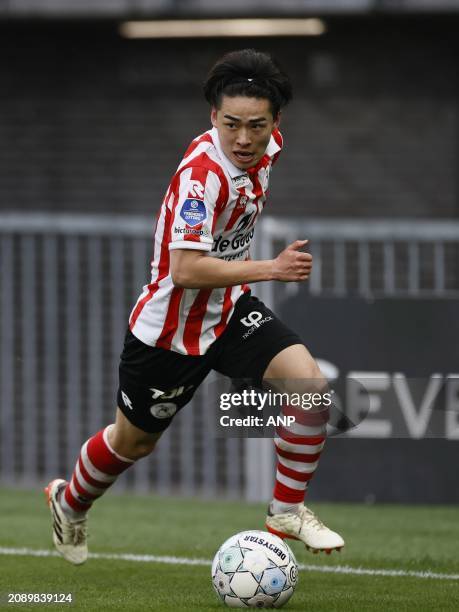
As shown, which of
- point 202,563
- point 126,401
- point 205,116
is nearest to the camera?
point 126,401

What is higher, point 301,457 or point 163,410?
point 163,410

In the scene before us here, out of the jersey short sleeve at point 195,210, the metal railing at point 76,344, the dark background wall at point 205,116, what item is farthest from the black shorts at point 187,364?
the dark background wall at point 205,116

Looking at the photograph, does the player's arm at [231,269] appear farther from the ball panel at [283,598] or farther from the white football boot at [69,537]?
the white football boot at [69,537]

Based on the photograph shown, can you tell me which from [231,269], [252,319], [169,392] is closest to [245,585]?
[169,392]

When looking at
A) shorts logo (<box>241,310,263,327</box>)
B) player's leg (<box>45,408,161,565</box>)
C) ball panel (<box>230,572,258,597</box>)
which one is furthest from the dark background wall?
ball panel (<box>230,572,258,597</box>)

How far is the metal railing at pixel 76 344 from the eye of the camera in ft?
35.8

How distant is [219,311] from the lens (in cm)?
653

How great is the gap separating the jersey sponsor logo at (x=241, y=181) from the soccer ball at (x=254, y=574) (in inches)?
59.4

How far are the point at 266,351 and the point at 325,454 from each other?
390cm

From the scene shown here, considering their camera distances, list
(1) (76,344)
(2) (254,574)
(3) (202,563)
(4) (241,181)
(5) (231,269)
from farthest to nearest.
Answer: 1. (1) (76,344)
2. (3) (202,563)
3. (4) (241,181)
4. (5) (231,269)
5. (2) (254,574)

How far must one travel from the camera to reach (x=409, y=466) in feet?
33.0

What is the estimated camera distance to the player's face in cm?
599

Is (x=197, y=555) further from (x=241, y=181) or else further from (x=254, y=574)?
(x=241, y=181)

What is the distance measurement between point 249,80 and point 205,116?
24.5 feet
